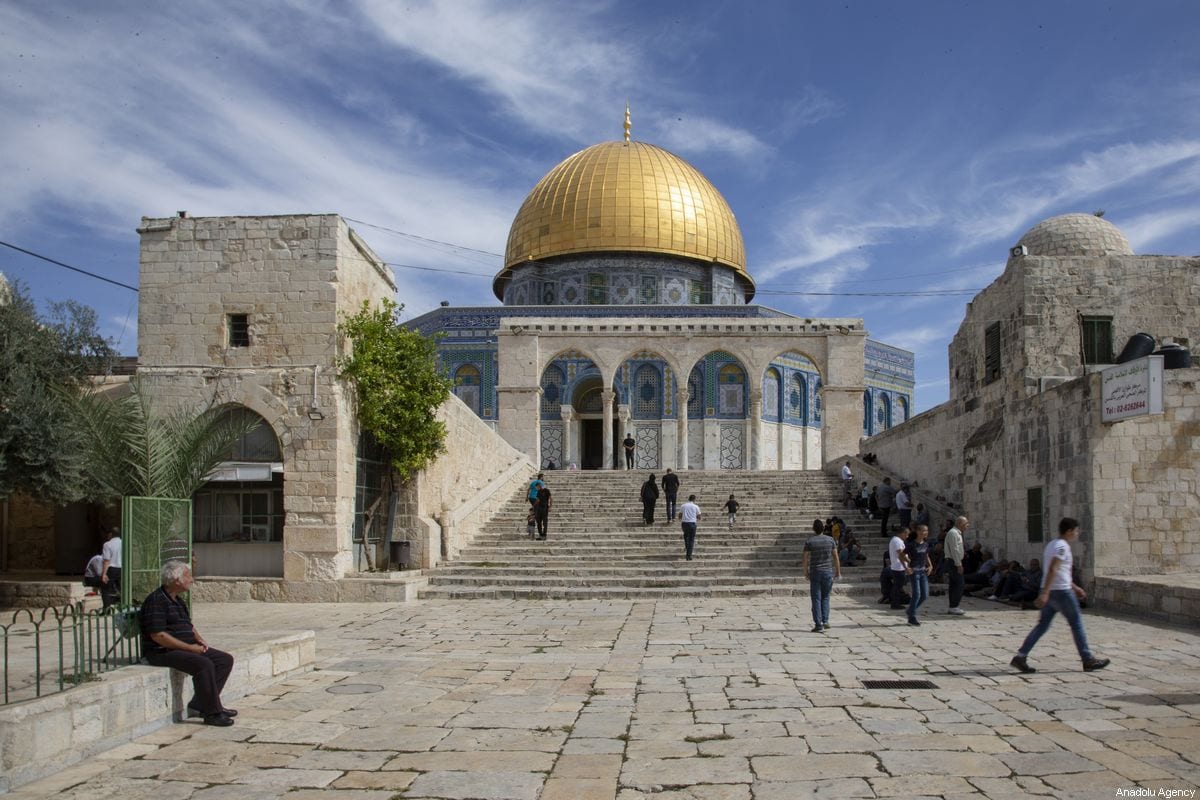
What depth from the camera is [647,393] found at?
31.9 meters

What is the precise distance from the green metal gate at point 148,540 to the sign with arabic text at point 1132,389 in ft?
31.2

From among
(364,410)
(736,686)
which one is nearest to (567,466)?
(364,410)

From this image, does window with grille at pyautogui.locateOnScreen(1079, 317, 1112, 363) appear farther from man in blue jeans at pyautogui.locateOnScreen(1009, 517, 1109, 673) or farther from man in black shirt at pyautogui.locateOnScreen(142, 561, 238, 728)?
man in black shirt at pyautogui.locateOnScreen(142, 561, 238, 728)

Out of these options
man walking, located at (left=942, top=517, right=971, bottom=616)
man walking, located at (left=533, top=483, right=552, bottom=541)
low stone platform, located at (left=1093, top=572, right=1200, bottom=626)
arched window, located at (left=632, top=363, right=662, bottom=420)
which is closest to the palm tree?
man walking, located at (left=533, top=483, right=552, bottom=541)

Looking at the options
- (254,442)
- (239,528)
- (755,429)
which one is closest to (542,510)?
(239,528)

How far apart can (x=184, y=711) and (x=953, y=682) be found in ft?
16.5

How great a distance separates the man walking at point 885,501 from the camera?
16.5m

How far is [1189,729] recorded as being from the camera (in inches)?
204

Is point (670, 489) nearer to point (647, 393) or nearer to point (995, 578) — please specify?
point (995, 578)

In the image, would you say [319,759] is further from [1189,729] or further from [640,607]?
[640,607]

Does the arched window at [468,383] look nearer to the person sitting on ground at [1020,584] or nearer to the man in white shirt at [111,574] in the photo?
the man in white shirt at [111,574]

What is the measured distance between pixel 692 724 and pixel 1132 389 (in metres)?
7.57

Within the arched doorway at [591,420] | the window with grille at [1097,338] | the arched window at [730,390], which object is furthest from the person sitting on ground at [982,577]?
the arched doorway at [591,420]

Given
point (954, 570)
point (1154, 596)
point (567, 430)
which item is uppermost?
point (567, 430)
